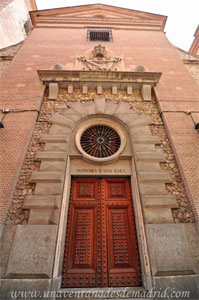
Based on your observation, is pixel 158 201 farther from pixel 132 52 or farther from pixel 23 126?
pixel 132 52

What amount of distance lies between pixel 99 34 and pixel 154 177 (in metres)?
10.5

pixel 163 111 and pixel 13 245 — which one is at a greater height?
pixel 163 111

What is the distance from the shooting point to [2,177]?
4297mm

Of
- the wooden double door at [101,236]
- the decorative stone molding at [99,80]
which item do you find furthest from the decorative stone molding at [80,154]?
the decorative stone molding at [99,80]

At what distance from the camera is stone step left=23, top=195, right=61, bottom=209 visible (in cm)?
398

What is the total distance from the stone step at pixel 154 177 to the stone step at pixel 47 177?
7.57ft

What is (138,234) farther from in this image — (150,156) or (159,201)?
(150,156)

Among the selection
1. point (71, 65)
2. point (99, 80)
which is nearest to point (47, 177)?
point (99, 80)

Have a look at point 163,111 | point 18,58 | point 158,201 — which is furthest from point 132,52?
point 158,201

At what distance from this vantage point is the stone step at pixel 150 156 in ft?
16.0

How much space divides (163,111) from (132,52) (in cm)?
484

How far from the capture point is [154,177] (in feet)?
14.9

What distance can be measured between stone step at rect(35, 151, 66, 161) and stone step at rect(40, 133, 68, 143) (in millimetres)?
449

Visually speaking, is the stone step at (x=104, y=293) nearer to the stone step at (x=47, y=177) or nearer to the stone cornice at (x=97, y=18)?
the stone step at (x=47, y=177)
